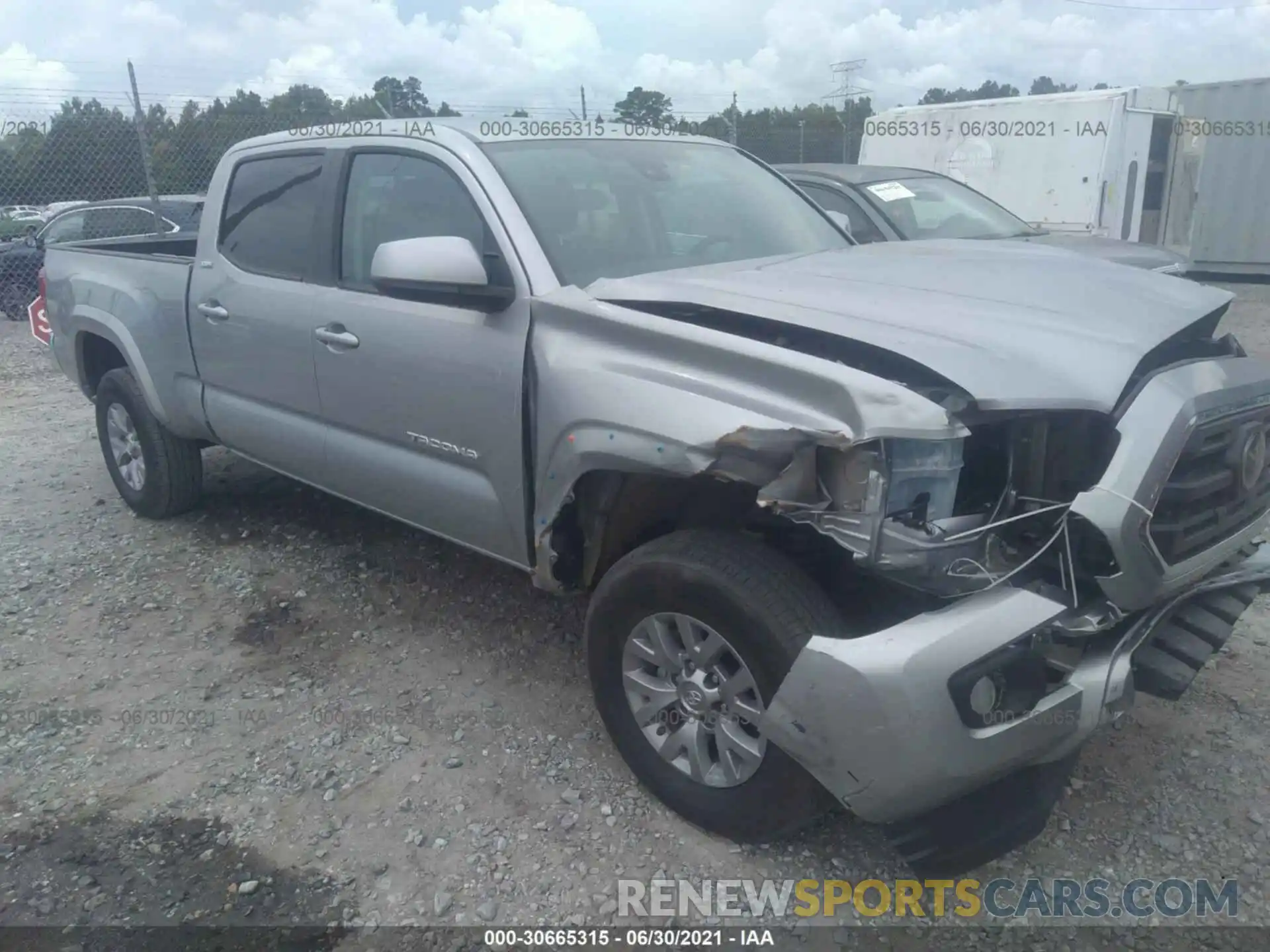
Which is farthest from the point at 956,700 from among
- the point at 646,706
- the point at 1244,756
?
the point at 1244,756

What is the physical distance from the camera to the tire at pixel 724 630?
245 centimetres

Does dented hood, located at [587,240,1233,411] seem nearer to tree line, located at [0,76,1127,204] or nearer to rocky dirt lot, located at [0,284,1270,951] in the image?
rocky dirt lot, located at [0,284,1270,951]

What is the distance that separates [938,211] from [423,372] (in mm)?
5157

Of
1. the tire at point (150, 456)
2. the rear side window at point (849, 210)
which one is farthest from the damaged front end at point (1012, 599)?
the rear side window at point (849, 210)

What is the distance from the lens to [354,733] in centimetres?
338

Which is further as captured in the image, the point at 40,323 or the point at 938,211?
the point at 938,211

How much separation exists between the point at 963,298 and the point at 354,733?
7.68 ft

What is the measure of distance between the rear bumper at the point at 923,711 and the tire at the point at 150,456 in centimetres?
386

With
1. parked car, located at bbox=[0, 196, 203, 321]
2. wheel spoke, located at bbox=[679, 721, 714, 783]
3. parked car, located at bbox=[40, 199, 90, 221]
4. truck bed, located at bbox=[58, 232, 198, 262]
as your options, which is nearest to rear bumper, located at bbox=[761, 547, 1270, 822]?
wheel spoke, located at bbox=[679, 721, 714, 783]

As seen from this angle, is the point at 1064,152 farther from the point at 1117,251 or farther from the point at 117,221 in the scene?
the point at 117,221

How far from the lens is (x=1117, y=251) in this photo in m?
6.77

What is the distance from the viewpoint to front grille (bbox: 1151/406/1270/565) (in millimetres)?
2387

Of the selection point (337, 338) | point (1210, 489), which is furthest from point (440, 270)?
point (1210, 489)

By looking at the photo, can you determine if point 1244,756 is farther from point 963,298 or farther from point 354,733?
point 354,733
